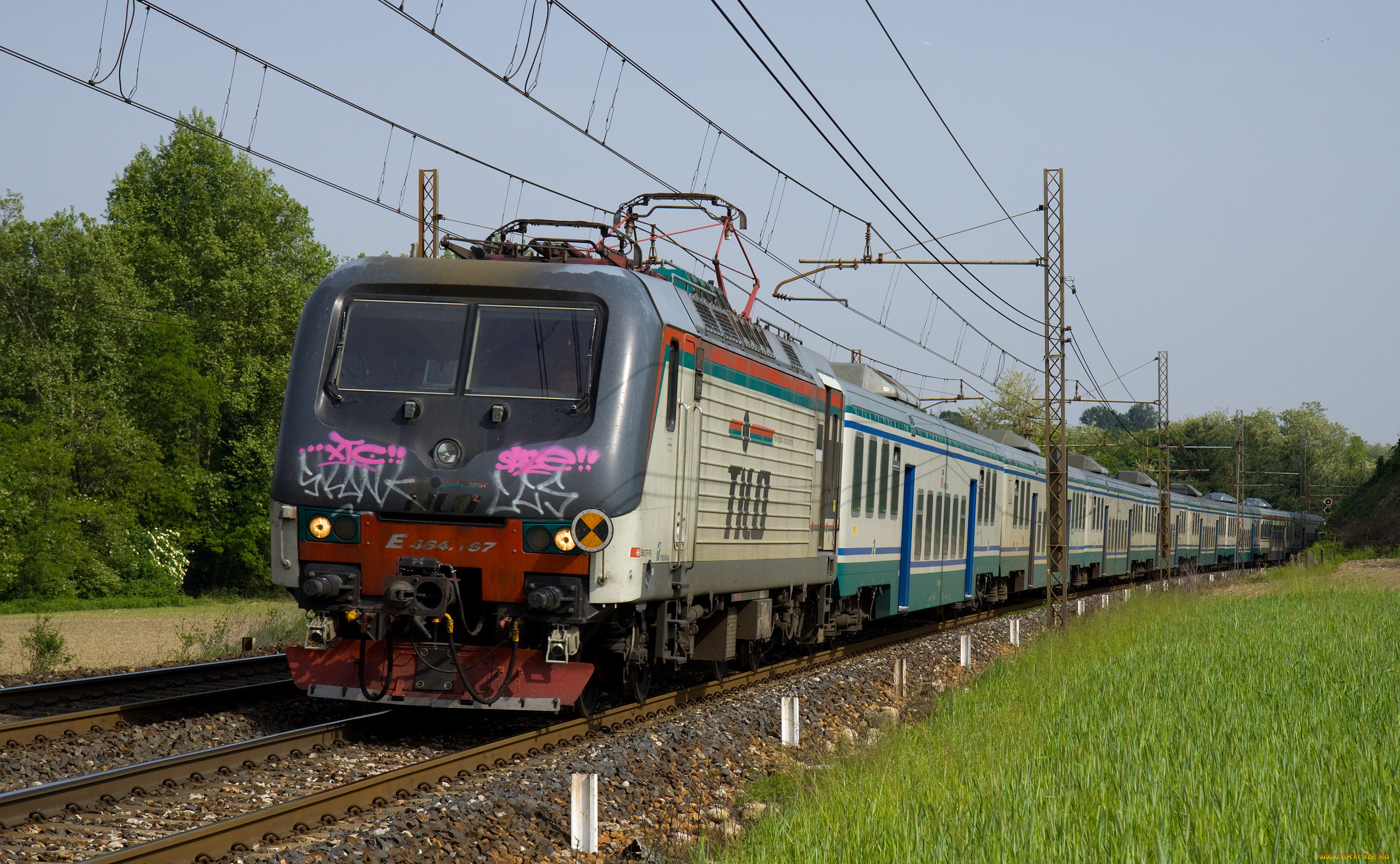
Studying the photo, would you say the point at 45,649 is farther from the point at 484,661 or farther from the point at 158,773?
the point at 158,773

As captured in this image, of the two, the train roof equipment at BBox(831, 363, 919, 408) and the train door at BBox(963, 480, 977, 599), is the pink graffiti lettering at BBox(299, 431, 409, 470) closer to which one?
the train roof equipment at BBox(831, 363, 919, 408)

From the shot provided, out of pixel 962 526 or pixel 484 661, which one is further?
pixel 962 526

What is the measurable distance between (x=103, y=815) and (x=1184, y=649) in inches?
470

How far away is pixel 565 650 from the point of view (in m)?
8.49

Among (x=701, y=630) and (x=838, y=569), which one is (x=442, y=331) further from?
(x=838, y=569)

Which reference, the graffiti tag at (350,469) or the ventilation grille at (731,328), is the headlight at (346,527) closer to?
the graffiti tag at (350,469)

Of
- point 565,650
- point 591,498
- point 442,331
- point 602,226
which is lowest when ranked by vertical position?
point 565,650

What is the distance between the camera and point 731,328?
36.9 feet

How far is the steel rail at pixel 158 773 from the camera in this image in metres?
6.30

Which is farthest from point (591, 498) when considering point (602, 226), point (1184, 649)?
point (1184, 649)

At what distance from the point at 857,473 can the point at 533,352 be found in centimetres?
739

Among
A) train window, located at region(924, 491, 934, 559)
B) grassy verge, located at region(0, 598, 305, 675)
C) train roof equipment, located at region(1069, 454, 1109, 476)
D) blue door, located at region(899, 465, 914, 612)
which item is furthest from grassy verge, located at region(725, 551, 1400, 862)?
train roof equipment, located at region(1069, 454, 1109, 476)

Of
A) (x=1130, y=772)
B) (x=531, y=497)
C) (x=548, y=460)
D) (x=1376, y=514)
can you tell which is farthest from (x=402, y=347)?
(x=1376, y=514)

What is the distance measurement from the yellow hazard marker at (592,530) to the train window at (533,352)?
876 millimetres
